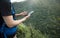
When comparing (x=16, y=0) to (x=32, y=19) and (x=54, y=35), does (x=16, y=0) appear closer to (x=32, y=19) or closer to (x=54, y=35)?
(x=32, y=19)

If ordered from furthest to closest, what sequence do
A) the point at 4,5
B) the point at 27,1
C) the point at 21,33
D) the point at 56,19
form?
the point at 27,1 < the point at 56,19 < the point at 21,33 < the point at 4,5

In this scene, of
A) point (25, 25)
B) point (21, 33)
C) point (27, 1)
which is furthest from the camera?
point (27, 1)

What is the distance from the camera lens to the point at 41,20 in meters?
3.39

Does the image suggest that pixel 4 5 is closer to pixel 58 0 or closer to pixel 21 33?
pixel 21 33

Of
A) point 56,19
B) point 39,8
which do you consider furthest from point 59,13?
point 39,8

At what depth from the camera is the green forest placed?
120 inches

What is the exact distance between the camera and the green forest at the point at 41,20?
3047 mm

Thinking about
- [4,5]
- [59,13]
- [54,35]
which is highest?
[4,5]

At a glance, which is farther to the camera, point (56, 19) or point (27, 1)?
point (27, 1)

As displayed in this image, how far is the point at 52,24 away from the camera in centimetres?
335

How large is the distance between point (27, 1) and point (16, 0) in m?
0.28

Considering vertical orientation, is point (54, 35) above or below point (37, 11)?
below

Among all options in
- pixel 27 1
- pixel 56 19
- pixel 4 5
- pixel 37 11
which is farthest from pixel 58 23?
pixel 4 5

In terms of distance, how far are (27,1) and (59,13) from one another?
68 centimetres
